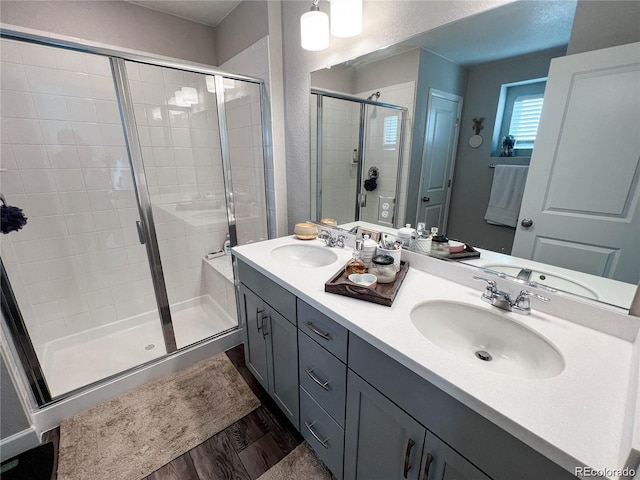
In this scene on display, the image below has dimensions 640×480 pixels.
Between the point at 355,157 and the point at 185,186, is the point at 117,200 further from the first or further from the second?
the point at 355,157

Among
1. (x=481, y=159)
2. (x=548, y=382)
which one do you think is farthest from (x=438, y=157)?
(x=548, y=382)

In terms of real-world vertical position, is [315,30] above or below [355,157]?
above

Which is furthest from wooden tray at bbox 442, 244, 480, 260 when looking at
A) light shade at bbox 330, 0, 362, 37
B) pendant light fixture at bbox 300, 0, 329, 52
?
pendant light fixture at bbox 300, 0, 329, 52

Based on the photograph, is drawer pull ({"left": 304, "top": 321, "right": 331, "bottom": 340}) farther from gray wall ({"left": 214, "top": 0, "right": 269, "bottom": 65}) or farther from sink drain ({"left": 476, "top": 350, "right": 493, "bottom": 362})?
gray wall ({"left": 214, "top": 0, "right": 269, "bottom": 65})

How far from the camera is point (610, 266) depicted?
32.3 inches

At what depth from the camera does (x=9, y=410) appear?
124 centimetres

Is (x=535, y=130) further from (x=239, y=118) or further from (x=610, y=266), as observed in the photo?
(x=239, y=118)

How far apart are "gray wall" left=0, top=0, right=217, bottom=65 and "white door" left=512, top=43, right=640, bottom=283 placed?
2.38 meters

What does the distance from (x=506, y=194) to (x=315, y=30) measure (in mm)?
1176

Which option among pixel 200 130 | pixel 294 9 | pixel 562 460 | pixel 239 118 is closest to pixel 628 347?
pixel 562 460

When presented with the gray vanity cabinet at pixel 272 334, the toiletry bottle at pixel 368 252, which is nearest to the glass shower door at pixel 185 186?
the gray vanity cabinet at pixel 272 334

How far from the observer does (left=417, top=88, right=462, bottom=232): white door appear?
43.1 inches

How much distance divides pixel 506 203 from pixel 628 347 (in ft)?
1.72

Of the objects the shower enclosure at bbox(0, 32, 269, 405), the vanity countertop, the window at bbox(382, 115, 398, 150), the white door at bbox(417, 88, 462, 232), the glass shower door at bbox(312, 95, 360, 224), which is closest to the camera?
the vanity countertop
